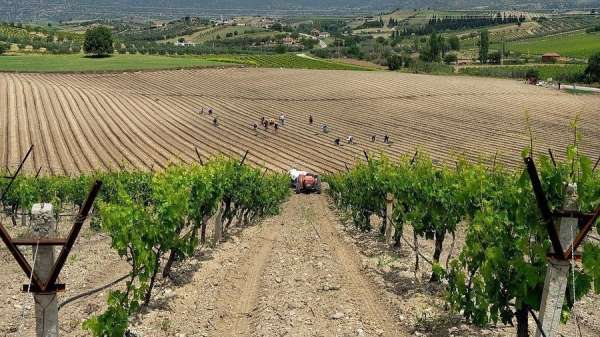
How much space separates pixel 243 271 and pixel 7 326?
5.25 metres

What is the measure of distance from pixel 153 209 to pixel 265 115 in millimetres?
48337

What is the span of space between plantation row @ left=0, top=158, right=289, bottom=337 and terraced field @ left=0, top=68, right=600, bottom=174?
23.5 ft

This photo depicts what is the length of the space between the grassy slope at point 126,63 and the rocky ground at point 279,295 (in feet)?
260

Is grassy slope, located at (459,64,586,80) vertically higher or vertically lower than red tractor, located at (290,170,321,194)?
higher

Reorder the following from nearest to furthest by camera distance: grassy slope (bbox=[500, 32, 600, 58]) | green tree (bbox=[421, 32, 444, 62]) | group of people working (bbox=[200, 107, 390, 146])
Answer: group of people working (bbox=[200, 107, 390, 146]) < grassy slope (bbox=[500, 32, 600, 58]) < green tree (bbox=[421, 32, 444, 62])

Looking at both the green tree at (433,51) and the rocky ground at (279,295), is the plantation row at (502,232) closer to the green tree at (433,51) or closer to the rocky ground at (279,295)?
the rocky ground at (279,295)

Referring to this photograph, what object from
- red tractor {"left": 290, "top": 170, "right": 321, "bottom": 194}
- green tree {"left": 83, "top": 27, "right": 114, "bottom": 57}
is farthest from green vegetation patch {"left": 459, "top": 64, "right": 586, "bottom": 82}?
red tractor {"left": 290, "top": 170, "right": 321, "bottom": 194}

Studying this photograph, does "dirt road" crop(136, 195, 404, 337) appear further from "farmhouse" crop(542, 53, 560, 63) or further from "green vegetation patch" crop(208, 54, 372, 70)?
"farmhouse" crop(542, 53, 560, 63)

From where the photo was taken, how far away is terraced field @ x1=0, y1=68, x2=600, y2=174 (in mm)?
43000

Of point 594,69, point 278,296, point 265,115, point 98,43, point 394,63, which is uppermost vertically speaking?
point 98,43

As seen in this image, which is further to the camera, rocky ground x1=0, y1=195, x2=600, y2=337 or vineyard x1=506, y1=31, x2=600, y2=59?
vineyard x1=506, y1=31, x2=600, y2=59

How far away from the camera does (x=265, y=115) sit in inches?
2365

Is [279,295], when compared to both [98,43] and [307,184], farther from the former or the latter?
[98,43]

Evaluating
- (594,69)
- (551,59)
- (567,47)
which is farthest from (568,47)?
(594,69)
